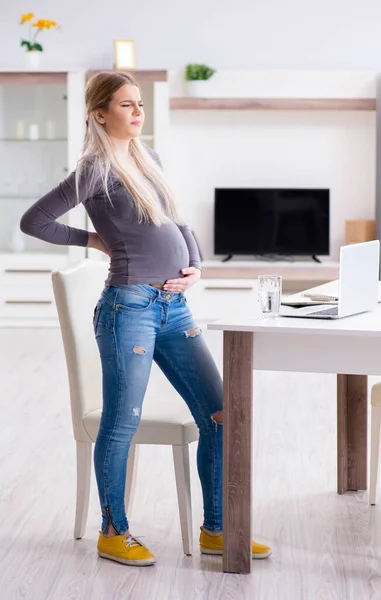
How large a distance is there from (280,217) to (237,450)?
15.1 ft

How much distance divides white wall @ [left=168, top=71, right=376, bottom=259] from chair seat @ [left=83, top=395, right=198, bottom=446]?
452cm

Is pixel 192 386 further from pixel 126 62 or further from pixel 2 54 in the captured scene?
pixel 2 54

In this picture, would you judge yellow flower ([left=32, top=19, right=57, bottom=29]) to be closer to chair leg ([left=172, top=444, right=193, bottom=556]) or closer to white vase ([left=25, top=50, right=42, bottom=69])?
white vase ([left=25, top=50, right=42, bottom=69])

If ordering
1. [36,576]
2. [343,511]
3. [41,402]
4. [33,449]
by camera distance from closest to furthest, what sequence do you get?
[36,576] → [343,511] → [33,449] → [41,402]

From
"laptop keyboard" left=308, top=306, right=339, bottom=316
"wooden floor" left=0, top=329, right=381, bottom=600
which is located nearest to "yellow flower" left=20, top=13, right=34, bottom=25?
"wooden floor" left=0, top=329, right=381, bottom=600

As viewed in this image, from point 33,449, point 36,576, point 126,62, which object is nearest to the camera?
point 36,576

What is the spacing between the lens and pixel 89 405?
278 centimetres

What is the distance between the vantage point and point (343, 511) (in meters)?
3.10

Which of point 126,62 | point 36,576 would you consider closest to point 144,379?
point 36,576

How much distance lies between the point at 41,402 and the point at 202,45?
136 inches

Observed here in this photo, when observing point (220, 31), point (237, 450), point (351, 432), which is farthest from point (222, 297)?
point (237, 450)

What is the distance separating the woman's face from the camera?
8.54 feet

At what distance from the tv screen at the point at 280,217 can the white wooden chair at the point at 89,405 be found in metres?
4.22

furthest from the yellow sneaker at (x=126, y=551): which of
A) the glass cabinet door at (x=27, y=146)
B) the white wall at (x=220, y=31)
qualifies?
the white wall at (x=220, y=31)
